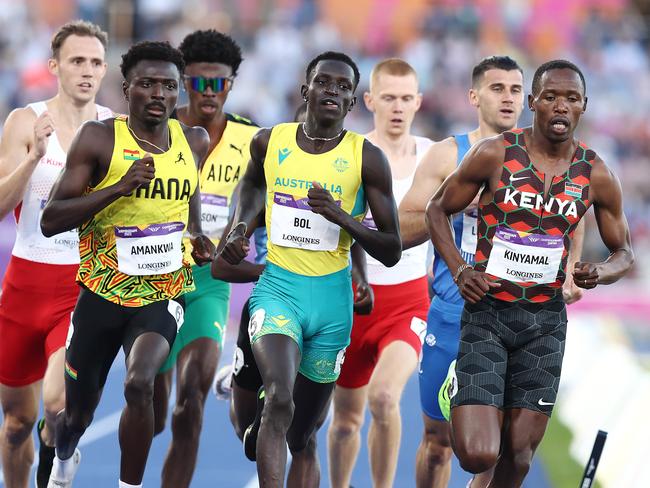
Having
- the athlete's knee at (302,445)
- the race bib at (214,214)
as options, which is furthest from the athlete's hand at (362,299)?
the race bib at (214,214)

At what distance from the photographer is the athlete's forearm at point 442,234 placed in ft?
20.9

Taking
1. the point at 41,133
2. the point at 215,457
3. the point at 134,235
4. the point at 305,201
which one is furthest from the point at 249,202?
the point at 215,457

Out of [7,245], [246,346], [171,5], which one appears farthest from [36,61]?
[246,346]

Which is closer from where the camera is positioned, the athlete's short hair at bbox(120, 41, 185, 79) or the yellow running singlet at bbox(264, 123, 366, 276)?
the yellow running singlet at bbox(264, 123, 366, 276)

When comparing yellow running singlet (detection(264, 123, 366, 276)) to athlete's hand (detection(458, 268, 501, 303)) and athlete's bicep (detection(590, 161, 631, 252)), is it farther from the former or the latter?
athlete's bicep (detection(590, 161, 631, 252))

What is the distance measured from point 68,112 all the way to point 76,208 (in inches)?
66.7

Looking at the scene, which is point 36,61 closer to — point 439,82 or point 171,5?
point 171,5

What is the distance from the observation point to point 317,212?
20.8ft

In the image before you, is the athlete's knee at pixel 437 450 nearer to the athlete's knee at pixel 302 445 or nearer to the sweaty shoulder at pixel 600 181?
the athlete's knee at pixel 302 445

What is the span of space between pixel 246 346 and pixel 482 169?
5.65ft

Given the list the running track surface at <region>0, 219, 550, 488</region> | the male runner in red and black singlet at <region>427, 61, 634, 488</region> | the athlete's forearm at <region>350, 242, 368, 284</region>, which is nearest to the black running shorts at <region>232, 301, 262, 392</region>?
the athlete's forearm at <region>350, 242, 368, 284</region>

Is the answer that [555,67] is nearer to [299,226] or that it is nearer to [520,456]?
[299,226]

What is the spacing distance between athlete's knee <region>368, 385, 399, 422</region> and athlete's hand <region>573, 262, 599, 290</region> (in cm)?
219

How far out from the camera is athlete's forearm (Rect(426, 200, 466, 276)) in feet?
20.9
